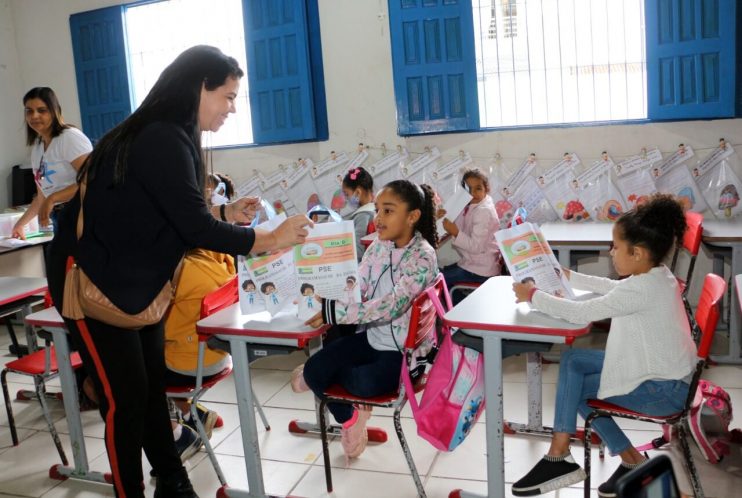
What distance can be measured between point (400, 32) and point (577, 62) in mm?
1112

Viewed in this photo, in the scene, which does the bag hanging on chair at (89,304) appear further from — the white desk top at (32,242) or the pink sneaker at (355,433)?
the white desk top at (32,242)

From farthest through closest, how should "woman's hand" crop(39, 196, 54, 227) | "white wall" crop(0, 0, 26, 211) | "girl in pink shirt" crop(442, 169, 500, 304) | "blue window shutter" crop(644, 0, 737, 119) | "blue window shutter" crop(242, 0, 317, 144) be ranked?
"white wall" crop(0, 0, 26, 211)
"blue window shutter" crop(242, 0, 317, 144)
"girl in pink shirt" crop(442, 169, 500, 304)
"blue window shutter" crop(644, 0, 737, 119)
"woman's hand" crop(39, 196, 54, 227)

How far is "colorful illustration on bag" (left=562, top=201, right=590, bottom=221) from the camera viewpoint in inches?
170

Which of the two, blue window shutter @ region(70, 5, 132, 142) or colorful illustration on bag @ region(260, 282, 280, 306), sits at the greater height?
blue window shutter @ region(70, 5, 132, 142)

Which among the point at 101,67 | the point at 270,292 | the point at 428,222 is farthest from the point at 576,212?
the point at 101,67

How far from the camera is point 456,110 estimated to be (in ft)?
14.8

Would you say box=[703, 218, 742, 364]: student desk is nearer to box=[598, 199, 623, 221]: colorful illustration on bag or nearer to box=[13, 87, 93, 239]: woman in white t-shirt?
box=[598, 199, 623, 221]: colorful illustration on bag

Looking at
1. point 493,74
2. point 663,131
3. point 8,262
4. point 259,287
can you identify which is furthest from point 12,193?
point 663,131

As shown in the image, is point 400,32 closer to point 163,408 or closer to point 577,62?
point 577,62

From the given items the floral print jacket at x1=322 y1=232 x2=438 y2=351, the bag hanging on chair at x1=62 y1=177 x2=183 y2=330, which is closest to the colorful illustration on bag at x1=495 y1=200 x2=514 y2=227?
the floral print jacket at x1=322 y1=232 x2=438 y2=351

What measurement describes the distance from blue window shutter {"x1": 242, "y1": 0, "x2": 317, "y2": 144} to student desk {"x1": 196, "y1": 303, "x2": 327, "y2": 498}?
2628 millimetres

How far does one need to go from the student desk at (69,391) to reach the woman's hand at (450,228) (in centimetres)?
200

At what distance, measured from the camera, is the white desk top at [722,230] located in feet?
11.5

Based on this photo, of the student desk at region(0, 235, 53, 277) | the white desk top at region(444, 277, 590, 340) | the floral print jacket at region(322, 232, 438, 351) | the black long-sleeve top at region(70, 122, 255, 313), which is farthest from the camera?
the student desk at region(0, 235, 53, 277)
